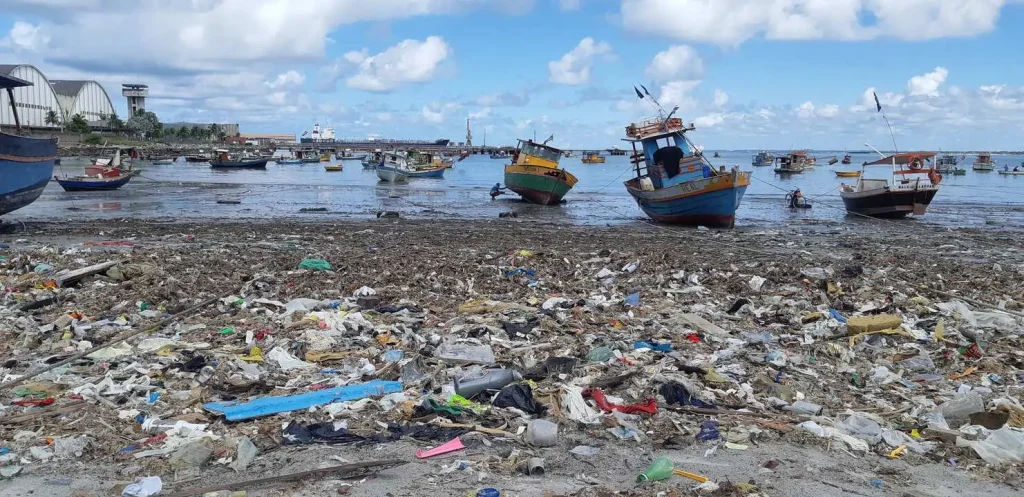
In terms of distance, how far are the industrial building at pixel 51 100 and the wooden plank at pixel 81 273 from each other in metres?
71.3

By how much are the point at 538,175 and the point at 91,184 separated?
20.9 m

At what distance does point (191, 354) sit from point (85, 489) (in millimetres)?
2883

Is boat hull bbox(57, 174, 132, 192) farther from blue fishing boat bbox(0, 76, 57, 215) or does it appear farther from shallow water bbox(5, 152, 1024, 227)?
blue fishing boat bbox(0, 76, 57, 215)

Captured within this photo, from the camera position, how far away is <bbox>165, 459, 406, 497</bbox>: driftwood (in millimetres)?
4500

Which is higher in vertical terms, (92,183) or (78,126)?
(78,126)

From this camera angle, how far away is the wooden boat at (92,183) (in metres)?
35.7

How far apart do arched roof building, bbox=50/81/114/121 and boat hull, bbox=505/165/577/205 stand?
85.6 m

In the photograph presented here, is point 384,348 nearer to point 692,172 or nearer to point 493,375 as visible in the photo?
point 493,375

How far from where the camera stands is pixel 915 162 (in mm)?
27641

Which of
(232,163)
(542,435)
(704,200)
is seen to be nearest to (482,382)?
(542,435)

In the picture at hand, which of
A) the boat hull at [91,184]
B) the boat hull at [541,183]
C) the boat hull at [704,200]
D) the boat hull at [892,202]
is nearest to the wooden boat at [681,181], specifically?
the boat hull at [704,200]

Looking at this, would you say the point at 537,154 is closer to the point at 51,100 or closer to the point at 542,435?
the point at 542,435

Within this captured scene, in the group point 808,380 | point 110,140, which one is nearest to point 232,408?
point 808,380

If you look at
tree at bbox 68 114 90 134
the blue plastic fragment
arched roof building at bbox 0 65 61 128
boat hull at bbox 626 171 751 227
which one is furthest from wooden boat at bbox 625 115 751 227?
tree at bbox 68 114 90 134
